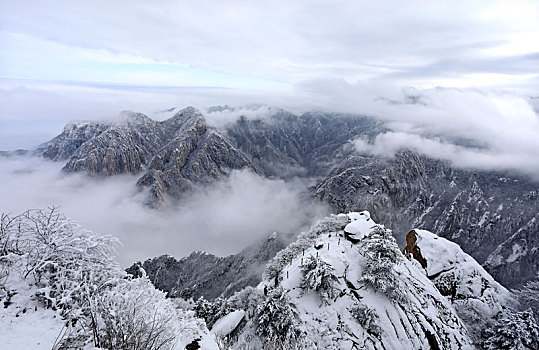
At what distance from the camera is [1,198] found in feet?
636

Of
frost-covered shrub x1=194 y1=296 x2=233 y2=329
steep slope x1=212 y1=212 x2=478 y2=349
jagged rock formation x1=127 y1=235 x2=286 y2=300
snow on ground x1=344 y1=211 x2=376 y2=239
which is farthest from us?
jagged rock formation x1=127 y1=235 x2=286 y2=300

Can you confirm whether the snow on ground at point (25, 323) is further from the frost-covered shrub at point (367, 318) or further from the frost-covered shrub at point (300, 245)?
the frost-covered shrub at point (300, 245)

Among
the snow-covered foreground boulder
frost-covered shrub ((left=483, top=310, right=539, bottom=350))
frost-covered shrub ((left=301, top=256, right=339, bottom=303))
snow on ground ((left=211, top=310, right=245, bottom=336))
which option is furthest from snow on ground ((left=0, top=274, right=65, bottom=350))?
frost-covered shrub ((left=483, top=310, right=539, bottom=350))

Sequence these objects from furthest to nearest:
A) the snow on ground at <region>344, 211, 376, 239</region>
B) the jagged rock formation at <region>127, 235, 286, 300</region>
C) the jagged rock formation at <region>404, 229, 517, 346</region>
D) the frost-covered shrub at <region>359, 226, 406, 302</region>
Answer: the jagged rock formation at <region>127, 235, 286, 300</region> < the snow on ground at <region>344, 211, 376, 239</region> < the jagged rock formation at <region>404, 229, 517, 346</region> < the frost-covered shrub at <region>359, 226, 406, 302</region>

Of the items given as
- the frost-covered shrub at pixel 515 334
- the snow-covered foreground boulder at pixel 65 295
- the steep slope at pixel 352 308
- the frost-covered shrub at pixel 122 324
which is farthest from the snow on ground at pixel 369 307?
the frost-covered shrub at pixel 122 324

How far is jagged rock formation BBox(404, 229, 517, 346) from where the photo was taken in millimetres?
32428

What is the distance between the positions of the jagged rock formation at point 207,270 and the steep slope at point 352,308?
6999 centimetres

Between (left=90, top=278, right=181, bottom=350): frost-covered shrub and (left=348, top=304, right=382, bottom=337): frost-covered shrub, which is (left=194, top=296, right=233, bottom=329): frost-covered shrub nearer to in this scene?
(left=348, top=304, right=382, bottom=337): frost-covered shrub

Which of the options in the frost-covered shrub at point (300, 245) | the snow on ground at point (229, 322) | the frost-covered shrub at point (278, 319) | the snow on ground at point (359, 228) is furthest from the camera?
the frost-covered shrub at point (300, 245)

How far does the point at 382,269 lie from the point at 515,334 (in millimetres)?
13426

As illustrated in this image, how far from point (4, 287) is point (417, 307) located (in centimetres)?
3158

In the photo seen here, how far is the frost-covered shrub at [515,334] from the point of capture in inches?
1008

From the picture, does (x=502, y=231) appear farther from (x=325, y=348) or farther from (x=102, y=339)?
(x=102, y=339)

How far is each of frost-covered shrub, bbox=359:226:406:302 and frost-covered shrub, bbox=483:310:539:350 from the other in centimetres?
994
